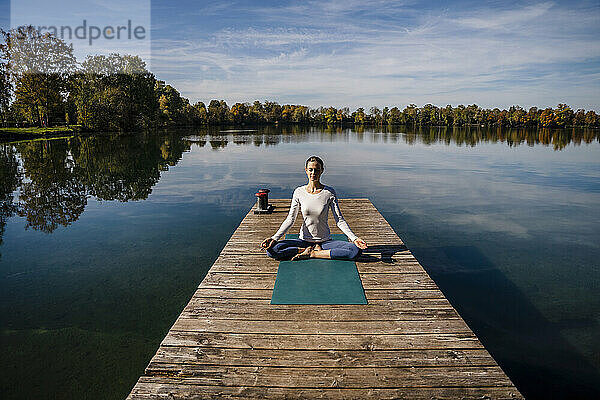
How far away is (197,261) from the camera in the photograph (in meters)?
8.46

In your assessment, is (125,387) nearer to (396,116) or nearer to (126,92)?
(126,92)

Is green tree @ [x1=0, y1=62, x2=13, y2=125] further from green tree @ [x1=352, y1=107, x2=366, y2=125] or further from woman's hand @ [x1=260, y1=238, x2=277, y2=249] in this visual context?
green tree @ [x1=352, y1=107, x2=366, y2=125]

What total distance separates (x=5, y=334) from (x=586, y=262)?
12.5 meters

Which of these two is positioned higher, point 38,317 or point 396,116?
point 396,116

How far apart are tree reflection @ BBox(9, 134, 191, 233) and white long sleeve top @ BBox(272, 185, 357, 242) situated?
30.4 feet

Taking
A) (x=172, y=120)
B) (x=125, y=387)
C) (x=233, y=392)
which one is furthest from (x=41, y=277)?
(x=172, y=120)

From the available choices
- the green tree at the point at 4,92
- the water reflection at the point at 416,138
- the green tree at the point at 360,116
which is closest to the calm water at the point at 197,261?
the water reflection at the point at 416,138

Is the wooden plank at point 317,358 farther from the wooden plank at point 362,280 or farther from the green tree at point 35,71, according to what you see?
the green tree at point 35,71

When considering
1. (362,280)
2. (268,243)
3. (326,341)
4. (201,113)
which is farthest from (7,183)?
(201,113)

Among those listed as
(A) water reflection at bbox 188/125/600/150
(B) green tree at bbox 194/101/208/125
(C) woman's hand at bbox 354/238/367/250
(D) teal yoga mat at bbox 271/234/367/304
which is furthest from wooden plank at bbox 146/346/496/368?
(B) green tree at bbox 194/101/208/125

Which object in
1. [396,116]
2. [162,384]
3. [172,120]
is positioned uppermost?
[396,116]

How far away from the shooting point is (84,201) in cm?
1445

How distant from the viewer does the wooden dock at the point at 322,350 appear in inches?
122

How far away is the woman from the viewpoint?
5594mm
